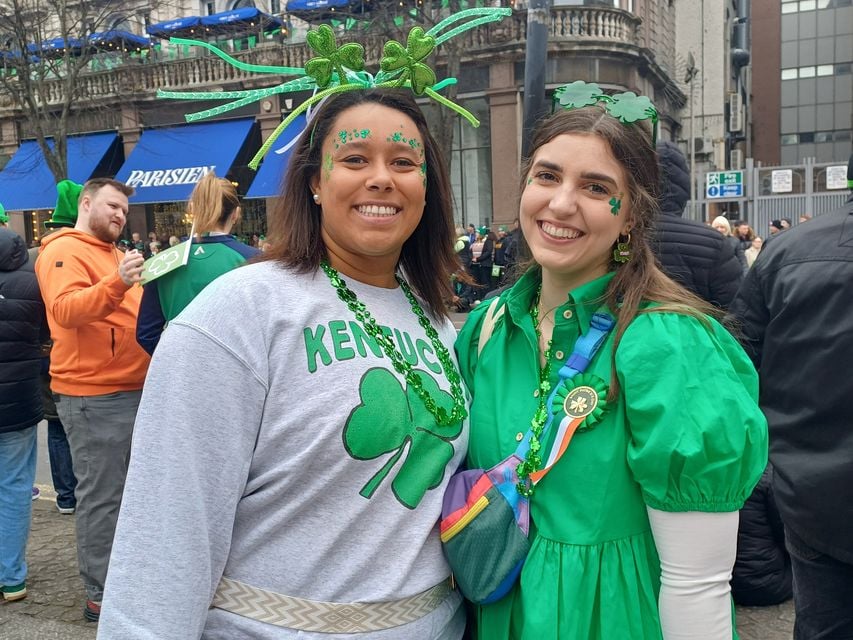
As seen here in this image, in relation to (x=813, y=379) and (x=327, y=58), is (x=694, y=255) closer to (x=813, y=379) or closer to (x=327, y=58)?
(x=813, y=379)

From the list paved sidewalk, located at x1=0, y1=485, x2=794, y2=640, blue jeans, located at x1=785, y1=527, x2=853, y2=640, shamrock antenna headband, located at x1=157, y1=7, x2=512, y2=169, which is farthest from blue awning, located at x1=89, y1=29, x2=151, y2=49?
blue jeans, located at x1=785, y1=527, x2=853, y2=640

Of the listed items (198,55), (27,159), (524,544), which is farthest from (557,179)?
(27,159)

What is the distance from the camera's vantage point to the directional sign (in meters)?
15.4

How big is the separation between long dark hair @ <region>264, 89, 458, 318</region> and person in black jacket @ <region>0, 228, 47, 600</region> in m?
2.58

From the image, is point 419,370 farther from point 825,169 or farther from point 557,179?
point 825,169

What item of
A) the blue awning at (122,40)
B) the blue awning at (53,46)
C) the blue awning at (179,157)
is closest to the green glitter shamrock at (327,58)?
the blue awning at (179,157)

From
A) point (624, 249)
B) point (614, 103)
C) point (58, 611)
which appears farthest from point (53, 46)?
point (624, 249)

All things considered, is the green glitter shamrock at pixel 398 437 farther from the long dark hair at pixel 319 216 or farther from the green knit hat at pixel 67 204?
the green knit hat at pixel 67 204

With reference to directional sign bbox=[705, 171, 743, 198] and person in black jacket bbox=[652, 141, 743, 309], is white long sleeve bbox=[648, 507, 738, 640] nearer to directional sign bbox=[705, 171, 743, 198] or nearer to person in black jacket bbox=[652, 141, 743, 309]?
person in black jacket bbox=[652, 141, 743, 309]

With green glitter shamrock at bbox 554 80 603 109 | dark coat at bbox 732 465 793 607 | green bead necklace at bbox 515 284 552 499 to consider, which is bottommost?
dark coat at bbox 732 465 793 607

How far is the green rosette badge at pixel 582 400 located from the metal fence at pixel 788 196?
572 inches

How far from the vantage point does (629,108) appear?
181 centimetres

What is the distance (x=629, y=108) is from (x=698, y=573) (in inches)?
41.8

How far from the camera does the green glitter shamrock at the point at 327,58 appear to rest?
179 cm
